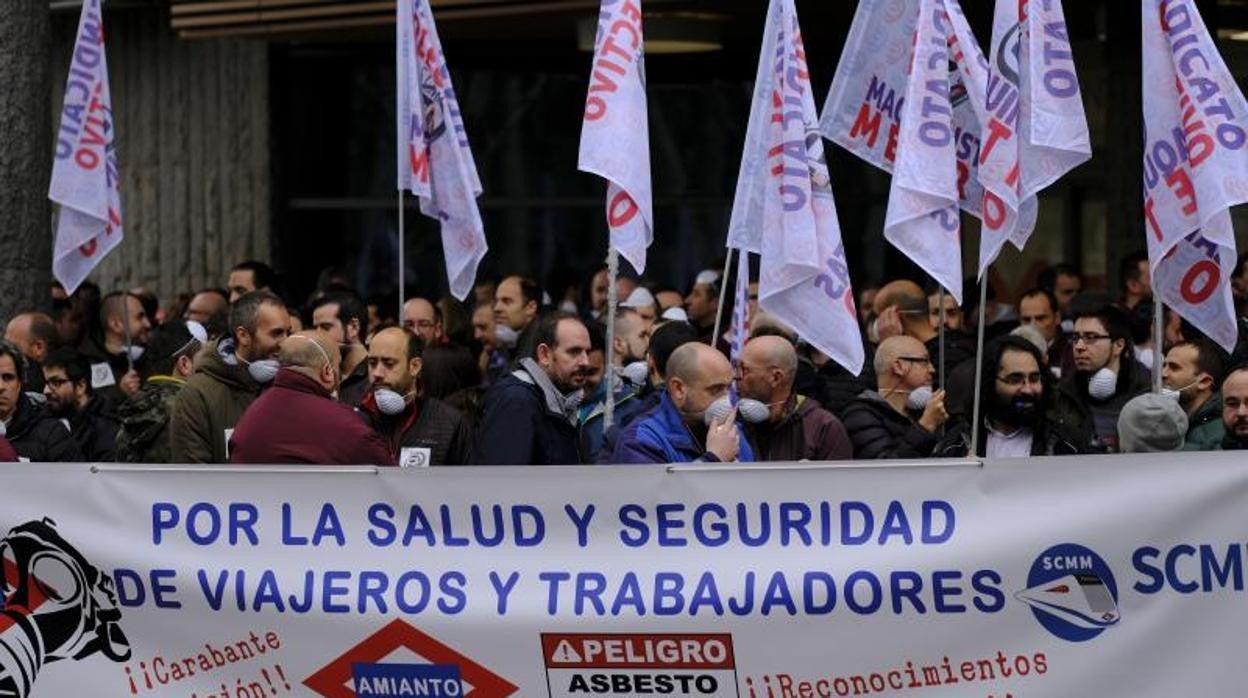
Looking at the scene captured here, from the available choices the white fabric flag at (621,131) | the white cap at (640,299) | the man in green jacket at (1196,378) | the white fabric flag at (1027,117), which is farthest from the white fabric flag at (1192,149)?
the white cap at (640,299)

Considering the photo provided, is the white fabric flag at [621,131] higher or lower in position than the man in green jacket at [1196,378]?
higher

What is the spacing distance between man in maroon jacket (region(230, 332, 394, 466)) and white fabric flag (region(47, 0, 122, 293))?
11.7 feet

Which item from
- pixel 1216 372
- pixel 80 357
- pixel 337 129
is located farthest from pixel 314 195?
pixel 1216 372

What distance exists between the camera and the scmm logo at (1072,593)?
729 cm

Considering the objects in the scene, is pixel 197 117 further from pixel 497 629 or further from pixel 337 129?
pixel 497 629

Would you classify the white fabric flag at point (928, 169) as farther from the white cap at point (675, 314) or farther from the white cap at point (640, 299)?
the white cap at point (640, 299)

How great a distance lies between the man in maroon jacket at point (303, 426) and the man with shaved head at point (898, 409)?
80.8 inches

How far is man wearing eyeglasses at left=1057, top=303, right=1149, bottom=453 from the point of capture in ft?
35.6

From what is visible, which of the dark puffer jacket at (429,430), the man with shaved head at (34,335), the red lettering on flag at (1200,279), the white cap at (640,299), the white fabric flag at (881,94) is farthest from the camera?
the white cap at (640,299)

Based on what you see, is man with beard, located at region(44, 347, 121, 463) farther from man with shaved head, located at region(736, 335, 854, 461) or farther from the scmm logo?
the scmm logo

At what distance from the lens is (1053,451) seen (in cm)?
911

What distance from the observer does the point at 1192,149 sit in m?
8.57

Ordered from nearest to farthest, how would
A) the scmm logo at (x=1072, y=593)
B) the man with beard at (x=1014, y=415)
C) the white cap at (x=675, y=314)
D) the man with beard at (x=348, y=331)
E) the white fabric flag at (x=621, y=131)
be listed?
the scmm logo at (x=1072, y=593), the man with beard at (x=1014, y=415), the white fabric flag at (x=621, y=131), the man with beard at (x=348, y=331), the white cap at (x=675, y=314)

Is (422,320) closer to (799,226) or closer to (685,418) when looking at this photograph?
(799,226)
